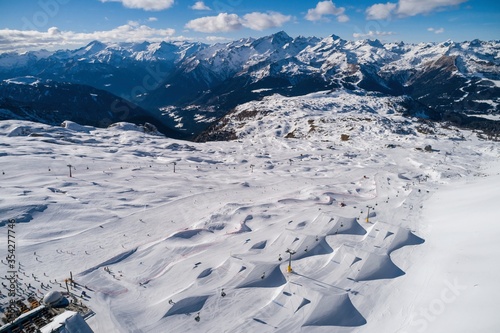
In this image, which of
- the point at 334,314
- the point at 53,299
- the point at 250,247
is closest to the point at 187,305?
the point at 53,299

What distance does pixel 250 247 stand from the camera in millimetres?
36375

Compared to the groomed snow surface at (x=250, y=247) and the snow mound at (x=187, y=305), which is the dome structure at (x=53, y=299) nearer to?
the groomed snow surface at (x=250, y=247)

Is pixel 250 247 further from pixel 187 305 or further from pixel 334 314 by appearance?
pixel 334 314

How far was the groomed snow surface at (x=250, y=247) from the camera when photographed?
26250 mm

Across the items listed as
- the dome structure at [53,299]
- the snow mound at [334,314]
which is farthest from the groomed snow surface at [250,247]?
the dome structure at [53,299]

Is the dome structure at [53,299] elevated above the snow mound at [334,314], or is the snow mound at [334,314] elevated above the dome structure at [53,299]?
the dome structure at [53,299]

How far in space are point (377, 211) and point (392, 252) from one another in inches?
578

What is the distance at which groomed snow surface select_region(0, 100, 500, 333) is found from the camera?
26.2 metres

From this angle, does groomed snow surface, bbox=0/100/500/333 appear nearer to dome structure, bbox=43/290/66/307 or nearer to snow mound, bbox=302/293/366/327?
snow mound, bbox=302/293/366/327

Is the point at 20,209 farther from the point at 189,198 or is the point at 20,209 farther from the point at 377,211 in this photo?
the point at 377,211

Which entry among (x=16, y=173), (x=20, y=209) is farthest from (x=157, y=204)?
(x=16, y=173)

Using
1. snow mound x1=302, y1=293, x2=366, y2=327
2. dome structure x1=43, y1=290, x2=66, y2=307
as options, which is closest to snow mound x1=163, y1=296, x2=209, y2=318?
dome structure x1=43, y1=290, x2=66, y2=307

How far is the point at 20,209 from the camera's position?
39.9 metres

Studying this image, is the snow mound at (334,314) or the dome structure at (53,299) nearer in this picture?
the dome structure at (53,299)
